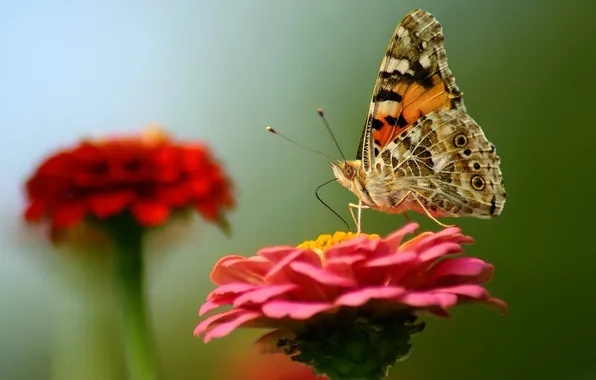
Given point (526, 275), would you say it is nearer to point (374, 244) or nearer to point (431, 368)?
point (431, 368)

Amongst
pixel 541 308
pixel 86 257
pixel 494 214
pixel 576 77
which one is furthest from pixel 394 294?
pixel 576 77

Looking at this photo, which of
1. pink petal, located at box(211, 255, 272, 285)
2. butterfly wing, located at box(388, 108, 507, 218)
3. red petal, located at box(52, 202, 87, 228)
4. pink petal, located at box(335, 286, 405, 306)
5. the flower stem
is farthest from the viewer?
red petal, located at box(52, 202, 87, 228)

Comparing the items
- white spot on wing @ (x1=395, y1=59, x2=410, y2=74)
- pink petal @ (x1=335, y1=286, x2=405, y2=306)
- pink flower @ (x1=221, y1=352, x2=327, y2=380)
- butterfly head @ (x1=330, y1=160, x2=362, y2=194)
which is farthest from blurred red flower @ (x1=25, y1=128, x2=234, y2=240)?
pink petal @ (x1=335, y1=286, x2=405, y2=306)

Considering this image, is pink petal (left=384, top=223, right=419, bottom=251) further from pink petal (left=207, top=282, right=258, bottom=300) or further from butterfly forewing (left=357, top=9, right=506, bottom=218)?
butterfly forewing (left=357, top=9, right=506, bottom=218)

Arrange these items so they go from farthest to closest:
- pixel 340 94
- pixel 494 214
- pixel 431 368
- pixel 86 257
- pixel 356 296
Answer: pixel 340 94
pixel 431 368
pixel 86 257
pixel 494 214
pixel 356 296

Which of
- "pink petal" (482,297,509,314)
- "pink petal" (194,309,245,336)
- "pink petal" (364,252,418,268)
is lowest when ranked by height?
"pink petal" (482,297,509,314)

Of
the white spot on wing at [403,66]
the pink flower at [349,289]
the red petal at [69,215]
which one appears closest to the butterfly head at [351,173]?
the white spot on wing at [403,66]

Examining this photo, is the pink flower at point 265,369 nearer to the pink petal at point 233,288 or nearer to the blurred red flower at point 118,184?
the blurred red flower at point 118,184
